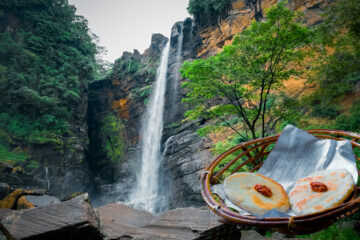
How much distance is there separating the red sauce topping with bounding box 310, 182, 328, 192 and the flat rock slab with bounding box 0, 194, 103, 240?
6.81ft

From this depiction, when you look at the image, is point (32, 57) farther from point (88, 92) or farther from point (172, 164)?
point (172, 164)

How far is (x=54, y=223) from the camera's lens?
2.00m

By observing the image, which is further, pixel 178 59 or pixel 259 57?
pixel 178 59

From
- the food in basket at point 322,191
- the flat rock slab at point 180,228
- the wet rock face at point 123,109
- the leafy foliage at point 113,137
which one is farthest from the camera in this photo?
the leafy foliage at point 113,137

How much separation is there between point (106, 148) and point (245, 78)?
52.1 ft

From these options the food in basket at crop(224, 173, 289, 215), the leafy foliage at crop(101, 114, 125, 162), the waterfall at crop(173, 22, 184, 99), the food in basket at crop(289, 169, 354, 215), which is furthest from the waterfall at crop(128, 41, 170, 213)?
the food in basket at crop(289, 169, 354, 215)

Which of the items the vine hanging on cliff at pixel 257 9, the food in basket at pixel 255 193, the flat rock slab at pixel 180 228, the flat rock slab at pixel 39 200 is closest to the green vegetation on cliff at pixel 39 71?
the flat rock slab at pixel 39 200

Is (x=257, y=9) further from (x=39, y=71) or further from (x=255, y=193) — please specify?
(x=39, y=71)

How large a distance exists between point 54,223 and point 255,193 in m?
1.98

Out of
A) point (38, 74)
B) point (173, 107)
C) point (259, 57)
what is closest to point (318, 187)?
point (259, 57)

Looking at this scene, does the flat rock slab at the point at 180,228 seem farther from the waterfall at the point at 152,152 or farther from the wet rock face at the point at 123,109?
the wet rock face at the point at 123,109

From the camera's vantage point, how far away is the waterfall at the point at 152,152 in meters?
12.6

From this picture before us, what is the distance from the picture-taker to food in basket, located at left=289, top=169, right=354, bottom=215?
4.17 feet

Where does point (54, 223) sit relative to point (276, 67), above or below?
below
